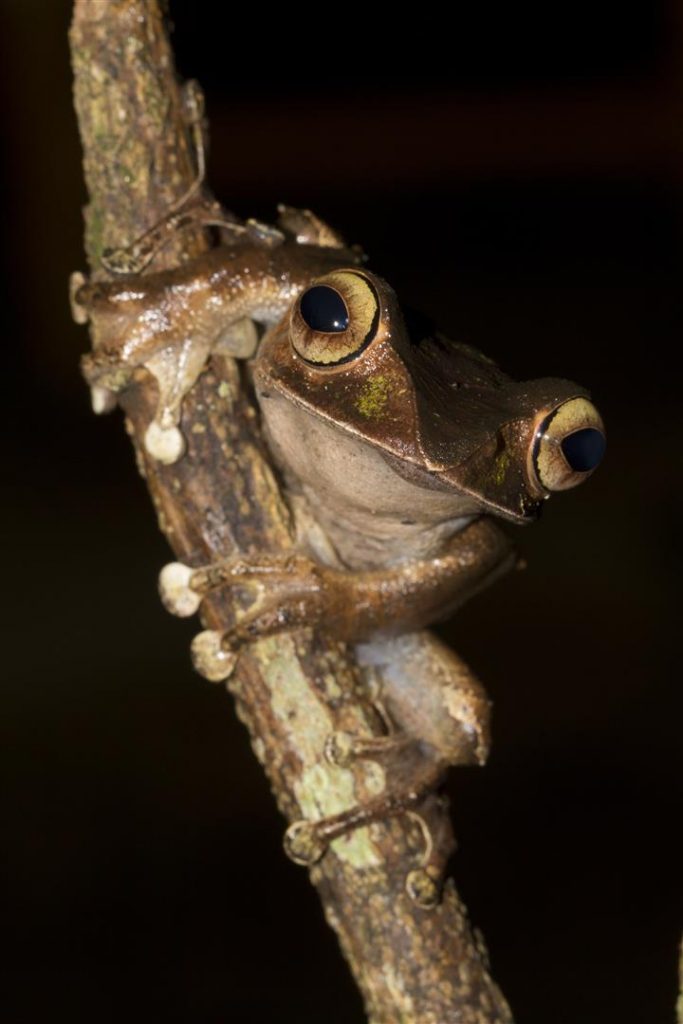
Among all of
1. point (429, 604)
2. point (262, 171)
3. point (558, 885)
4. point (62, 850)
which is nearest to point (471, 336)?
point (262, 171)

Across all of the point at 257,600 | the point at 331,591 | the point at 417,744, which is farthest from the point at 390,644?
the point at 257,600

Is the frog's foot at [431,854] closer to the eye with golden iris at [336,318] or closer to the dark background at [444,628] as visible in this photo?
the eye with golden iris at [336,318]

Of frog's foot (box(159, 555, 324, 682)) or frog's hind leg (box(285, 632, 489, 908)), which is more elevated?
frog's foot (box(159, 555, 324, 682))

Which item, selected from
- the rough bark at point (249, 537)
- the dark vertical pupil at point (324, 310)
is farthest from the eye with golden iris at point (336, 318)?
the rough bark at point (249, 537)

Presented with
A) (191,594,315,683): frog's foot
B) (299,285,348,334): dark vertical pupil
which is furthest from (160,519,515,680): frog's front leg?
(299,285,348,334): dark vertical pupil

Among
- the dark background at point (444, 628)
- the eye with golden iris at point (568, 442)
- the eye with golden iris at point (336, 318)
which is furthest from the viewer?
the dark background at point (444, 628)

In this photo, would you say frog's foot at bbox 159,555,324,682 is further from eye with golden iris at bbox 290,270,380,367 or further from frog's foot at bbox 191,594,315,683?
eye with golden iris at bbox 290,270,380,367

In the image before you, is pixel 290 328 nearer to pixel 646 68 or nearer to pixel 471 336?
pixel 646 68
